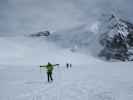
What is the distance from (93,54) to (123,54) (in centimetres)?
2661

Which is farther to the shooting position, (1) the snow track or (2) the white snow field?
(2) the white snow field

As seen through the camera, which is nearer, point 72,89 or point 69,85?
point 72,89

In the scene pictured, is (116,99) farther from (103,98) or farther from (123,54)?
(123,54)

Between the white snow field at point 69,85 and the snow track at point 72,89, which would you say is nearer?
the snow track at point 72,89

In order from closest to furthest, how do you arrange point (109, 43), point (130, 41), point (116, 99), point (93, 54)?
1. point (116, 99)
2. point (93, 54)
3. point (109, 43)
4. point (130, 41)

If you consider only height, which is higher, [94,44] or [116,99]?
[94,44]

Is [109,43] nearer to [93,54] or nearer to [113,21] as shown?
[93,54]

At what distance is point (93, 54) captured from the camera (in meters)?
162

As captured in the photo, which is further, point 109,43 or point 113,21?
point 113,21

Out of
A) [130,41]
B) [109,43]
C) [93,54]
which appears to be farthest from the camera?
[130,41]

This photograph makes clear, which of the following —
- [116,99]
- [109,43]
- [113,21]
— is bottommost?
[116,99]

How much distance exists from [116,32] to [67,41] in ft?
163

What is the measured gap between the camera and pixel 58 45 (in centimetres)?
19062

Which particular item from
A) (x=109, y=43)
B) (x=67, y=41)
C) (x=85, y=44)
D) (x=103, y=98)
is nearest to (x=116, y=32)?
(x=109, y=43)
